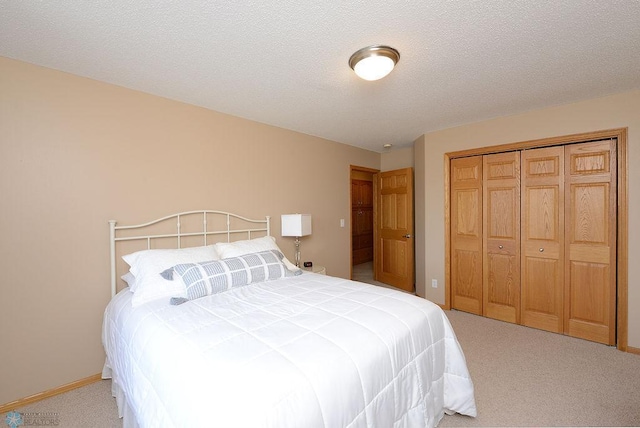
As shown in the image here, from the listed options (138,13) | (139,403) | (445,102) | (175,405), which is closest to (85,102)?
(138,13)

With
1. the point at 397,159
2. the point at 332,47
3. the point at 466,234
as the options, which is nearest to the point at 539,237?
the point at 466,234

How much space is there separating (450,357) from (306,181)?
261 centimetres

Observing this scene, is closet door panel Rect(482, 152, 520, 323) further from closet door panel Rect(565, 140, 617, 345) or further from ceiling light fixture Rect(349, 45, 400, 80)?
ceiling light fixture Rect(349, 45, 400, 80)

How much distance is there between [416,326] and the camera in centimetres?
154

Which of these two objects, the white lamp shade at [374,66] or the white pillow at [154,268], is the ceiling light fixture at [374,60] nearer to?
the white lamp shade at [374,66]

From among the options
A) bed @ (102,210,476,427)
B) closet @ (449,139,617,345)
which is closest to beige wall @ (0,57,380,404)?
bed @ (102,210,476,427)

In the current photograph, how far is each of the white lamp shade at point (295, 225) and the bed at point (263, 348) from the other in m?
0.78

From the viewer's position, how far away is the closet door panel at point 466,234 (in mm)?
3373

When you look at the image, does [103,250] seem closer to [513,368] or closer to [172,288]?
[172,288]

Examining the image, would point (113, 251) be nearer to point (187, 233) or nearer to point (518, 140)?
point (187, 233)

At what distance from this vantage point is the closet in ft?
8.69

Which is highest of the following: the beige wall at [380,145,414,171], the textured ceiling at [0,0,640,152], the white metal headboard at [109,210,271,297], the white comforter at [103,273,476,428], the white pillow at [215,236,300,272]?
the textured ceiling at [0,0,640,152]

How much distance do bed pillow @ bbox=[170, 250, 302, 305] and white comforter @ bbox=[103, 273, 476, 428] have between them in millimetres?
84

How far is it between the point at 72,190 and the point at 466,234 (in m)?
4.04
